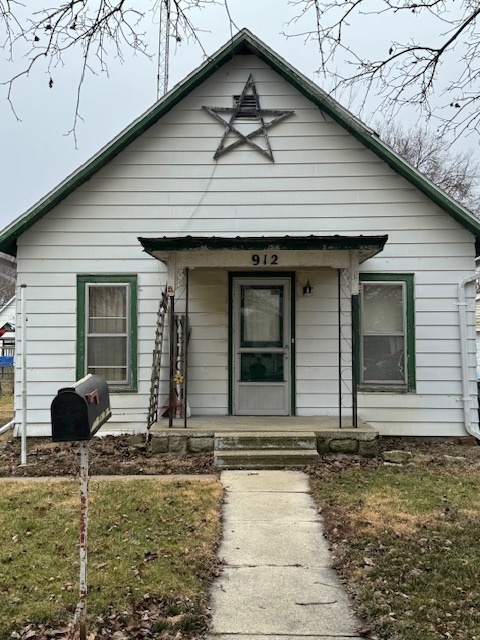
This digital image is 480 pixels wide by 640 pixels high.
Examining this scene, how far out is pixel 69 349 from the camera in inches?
351

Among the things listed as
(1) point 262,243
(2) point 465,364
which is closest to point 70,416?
(1) point 262,243

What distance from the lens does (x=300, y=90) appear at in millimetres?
8891

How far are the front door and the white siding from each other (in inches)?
8.3

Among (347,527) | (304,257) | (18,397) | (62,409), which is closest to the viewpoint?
(62,409)

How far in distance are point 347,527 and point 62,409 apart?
10.7 feet

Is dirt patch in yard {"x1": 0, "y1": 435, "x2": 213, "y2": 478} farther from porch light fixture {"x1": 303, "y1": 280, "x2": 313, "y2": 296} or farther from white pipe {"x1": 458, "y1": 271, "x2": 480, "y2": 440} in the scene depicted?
white pipe {"x1": 458, "y1": 271, "x2": 480, "y2": 440}

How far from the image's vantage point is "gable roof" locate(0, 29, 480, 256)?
338 inches

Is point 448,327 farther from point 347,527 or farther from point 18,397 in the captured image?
point 18,397

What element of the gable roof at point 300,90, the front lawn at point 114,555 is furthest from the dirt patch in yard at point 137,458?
the gable roof at point 300,90

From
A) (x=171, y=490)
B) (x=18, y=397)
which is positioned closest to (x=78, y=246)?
(x=18, y=397)

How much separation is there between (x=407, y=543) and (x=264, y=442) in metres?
3.00

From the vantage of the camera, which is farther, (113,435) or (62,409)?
(113,435)

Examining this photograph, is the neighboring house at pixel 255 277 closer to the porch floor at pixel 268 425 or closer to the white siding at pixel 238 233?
the white siding at pixel 238 233

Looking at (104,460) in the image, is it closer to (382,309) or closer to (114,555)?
(114,555)
